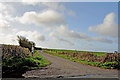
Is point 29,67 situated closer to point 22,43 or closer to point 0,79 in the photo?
point 0,79

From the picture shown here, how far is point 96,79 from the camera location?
22.9 feet

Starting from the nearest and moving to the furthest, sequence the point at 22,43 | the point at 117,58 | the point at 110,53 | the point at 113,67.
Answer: the point at 113,67 < the point at 117,58 < the point at 110,53 < the point at 22,43

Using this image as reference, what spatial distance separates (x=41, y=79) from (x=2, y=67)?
3898 mm

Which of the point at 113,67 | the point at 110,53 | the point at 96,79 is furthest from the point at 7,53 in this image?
the point at 110,53

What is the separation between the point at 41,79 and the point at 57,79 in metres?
0.89

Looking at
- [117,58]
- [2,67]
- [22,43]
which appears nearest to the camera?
[2,67]

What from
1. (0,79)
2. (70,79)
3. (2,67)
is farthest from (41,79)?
(2,67)

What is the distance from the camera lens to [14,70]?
360 inches

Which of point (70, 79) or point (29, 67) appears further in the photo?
point (29, 67)

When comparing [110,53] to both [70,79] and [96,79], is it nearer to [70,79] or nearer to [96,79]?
[96,79]

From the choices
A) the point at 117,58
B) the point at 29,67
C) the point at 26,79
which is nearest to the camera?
the point at 26,79

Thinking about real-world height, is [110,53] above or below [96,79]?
above

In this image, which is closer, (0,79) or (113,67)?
(0,79)

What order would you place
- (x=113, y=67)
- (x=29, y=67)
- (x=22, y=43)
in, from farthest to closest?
(x=22, y=43), (x=113, y=67), (x=29, y=67)
